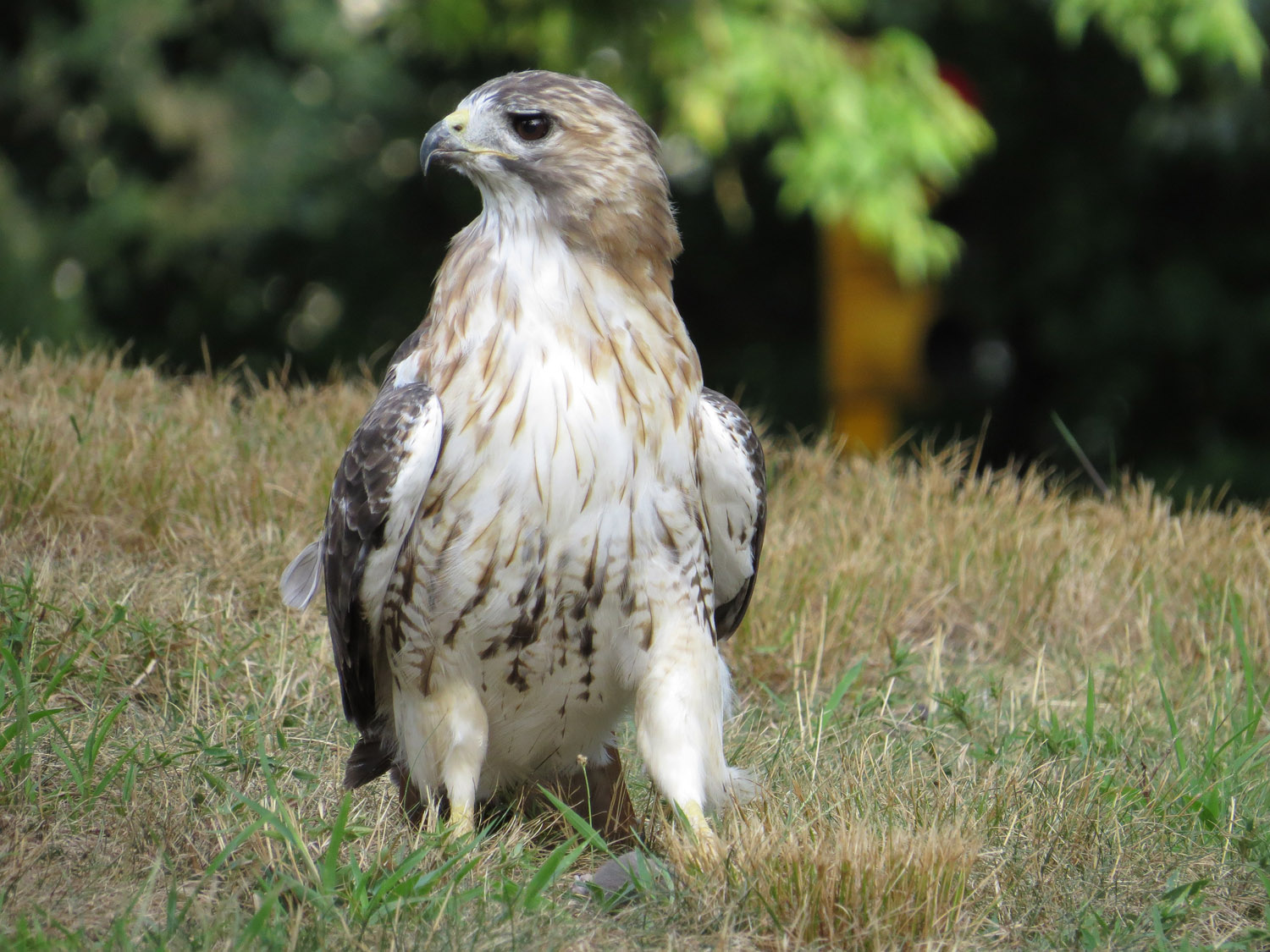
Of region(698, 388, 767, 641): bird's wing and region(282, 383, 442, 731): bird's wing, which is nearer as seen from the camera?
region(282, 383, 442, 731): bird's wing

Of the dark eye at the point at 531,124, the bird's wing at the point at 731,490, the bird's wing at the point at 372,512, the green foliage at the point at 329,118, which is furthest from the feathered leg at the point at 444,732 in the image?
the green foliage at the point at 329,118

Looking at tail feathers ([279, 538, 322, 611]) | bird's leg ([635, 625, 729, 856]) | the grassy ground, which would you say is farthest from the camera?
tail feathers ([279, 538, 322, 611])

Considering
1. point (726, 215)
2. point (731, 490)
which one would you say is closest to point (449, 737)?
point (731, 490)

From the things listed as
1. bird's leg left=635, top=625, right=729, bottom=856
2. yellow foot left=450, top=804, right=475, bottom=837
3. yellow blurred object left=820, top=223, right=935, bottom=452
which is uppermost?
bird's leg left=635, top=625, right=729, bottom=856

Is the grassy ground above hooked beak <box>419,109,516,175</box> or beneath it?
beneath

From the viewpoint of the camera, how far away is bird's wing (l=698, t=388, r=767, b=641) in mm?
3162

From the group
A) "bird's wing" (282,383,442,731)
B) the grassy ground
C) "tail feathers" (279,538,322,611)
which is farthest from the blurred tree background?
"bird's wing" (282,383,442,731)

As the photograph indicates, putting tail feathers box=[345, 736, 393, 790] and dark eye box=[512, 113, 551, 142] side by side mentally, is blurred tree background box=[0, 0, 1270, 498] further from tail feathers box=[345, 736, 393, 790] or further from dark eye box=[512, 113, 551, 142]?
tail feathers box=[345, 736, 393, 790]

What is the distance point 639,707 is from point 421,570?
1.74ft

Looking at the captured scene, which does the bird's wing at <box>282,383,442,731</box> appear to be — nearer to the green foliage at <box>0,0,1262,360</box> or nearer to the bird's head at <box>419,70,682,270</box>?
the bird's head at <box>419,70,682,270</box>

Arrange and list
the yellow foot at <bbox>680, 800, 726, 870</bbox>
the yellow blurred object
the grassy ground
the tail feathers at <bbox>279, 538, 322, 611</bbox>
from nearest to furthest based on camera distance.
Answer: the grassy ground < the yellow foot at <bbox>680, 800, 726, 870</bbox> < the tail feathers at <bbox>279, 538, 322, 611</bbox> < the yellow blurred object

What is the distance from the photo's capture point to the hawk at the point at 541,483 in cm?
286

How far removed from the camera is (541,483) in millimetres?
2826

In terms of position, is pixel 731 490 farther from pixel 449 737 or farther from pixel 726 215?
pixel 726 215
